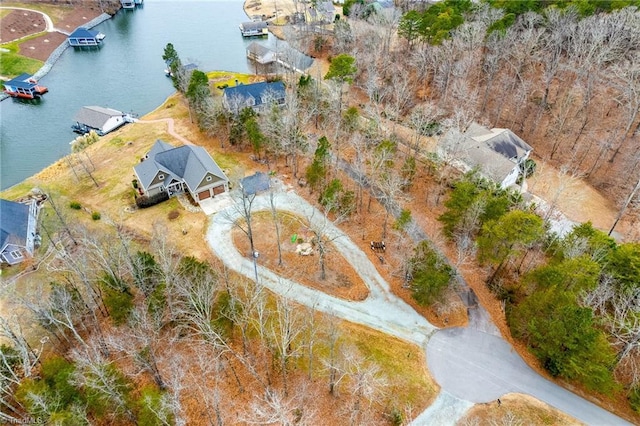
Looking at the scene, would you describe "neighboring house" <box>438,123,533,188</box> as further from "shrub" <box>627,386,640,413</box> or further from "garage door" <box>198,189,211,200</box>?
"garage door" <box>198,189,211,200</box>

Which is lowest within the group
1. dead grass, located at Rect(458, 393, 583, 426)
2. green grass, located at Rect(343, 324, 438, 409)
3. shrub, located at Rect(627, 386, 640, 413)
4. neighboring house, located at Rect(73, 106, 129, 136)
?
dead grass, located at Rect(458, 393, 583, 426)

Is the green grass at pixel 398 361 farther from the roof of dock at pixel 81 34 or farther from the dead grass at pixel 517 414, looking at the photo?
the roof of dock at pixel 81 34

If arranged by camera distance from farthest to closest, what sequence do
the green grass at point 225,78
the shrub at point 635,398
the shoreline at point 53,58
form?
the shoreline at point 53,58, the green grass at point 225,78, the shrub at point 635,398

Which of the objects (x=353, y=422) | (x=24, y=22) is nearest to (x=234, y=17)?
(x=24, y=22)

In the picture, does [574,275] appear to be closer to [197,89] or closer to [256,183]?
[256,183]

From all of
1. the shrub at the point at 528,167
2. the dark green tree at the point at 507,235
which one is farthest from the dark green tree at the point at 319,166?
the shrub at the point at 528,167

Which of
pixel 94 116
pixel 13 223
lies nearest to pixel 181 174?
pixel 13 223

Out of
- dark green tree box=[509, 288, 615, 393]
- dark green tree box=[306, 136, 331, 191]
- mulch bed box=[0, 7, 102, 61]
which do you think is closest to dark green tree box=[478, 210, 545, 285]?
dark green tree box=[509, 288, 615, 393]
